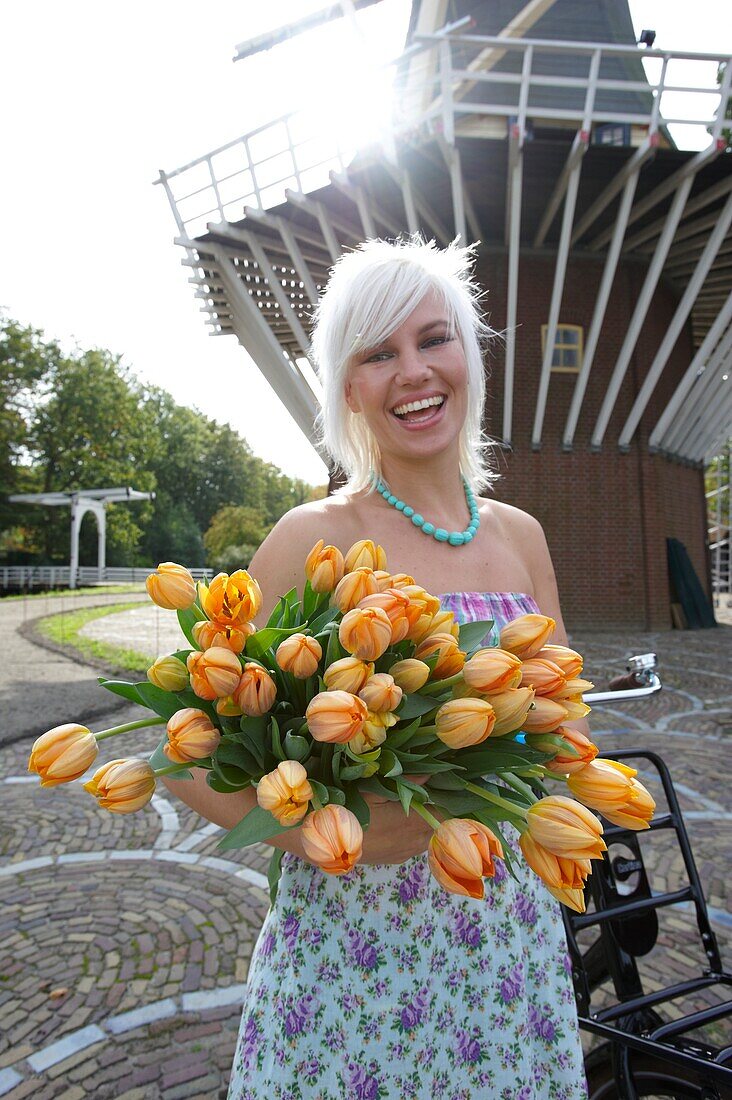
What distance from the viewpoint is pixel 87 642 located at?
11.8 metres

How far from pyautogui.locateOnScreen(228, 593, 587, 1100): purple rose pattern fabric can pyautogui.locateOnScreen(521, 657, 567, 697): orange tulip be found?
51cm

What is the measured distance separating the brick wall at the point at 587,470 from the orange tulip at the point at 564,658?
39.9 feet

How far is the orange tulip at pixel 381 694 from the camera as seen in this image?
2.23 feet

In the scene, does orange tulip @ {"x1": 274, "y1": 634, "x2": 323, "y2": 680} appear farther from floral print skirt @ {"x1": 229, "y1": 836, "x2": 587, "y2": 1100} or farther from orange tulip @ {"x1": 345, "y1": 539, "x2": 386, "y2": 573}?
floral print skirt @ {"x1": 229, "y1": 836, "x2": 587, "y2": 1100}

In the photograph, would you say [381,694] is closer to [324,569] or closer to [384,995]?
[324,569]

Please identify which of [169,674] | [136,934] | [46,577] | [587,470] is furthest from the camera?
[46,577]

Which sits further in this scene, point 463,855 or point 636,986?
point 636,986

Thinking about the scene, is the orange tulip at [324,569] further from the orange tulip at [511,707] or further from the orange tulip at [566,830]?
the orange tulip at [566,830]

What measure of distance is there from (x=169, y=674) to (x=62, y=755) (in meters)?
0.14

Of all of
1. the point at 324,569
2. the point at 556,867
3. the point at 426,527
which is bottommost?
the point at 556,867

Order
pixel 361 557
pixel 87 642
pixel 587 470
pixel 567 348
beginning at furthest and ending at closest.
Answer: pixel 567 348, pixel 587 470, pixel 87 642, pixel 361 557

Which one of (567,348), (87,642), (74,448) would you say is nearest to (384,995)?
(87,642)

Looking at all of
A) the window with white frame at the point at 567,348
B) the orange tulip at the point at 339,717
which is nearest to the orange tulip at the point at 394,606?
the orange tulip at the point at 339,717

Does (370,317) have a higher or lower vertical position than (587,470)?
lower
